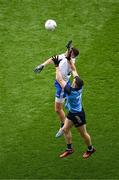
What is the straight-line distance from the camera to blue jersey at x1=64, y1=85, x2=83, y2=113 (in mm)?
14316

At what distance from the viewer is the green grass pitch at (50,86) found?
14.8 metres

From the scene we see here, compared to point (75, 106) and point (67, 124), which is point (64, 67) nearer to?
point (75, 106)

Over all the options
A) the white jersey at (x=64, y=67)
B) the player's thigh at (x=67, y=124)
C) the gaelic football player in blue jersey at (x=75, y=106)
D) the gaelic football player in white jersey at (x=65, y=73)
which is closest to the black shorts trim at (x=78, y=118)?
the gaelic football player in blue jersey at (x=75, y=106)

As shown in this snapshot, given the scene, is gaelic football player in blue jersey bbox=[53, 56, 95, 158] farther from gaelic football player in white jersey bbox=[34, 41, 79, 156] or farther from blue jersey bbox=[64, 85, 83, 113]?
gaelic football player in white jersey bbox=[34, 41, 79, 156]

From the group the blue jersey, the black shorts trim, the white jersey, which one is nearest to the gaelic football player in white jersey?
the white jersey

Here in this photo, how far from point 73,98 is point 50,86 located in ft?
11.0

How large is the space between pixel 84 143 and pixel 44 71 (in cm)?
364

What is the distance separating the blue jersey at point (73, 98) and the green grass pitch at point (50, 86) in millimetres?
1327

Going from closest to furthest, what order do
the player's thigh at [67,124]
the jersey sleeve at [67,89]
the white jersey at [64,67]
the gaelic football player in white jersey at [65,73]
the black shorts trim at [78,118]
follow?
1. the jersey sleeve at [67,89]
2. the black shorts trim at [78,118]
3. the player's thigh at [67,124]
4. the gaelic football player in white jersey at [65,73]
5. the white jersey at [64,67]

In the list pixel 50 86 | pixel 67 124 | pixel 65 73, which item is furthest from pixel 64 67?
pixel 50 86

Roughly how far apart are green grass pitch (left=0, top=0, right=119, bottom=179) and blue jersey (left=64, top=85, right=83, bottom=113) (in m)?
1.33

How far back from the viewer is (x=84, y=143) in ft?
51.1

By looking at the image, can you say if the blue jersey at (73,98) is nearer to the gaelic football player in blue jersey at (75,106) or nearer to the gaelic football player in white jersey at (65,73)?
the gaelic football player in blue jersey at (75,106)

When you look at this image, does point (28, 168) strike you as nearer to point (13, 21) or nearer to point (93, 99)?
point (93, 99)
